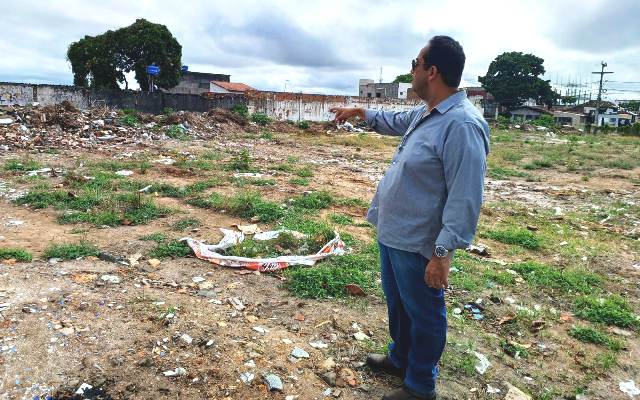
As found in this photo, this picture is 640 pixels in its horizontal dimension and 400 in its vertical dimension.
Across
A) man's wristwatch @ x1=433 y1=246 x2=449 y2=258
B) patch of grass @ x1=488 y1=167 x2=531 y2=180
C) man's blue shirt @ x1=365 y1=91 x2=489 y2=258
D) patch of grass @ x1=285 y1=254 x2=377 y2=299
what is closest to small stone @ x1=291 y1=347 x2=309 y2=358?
patch of grass @ x1=285 y1=254 x2=377 y2=299

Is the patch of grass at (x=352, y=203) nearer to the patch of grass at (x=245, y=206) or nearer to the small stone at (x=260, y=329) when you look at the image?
the patch of grass at (x=245, y=206)

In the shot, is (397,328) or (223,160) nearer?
(397,328)

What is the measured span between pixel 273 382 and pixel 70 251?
7.61 ft

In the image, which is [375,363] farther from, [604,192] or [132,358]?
[604,192]

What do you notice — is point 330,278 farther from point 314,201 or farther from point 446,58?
point 314,201

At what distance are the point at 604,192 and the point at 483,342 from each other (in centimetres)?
678

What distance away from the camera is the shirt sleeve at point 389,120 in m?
2.30

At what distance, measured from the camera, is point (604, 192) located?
8.05 meters

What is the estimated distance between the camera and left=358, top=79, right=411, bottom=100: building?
1681 inches

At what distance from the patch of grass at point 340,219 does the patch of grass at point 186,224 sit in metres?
1.45

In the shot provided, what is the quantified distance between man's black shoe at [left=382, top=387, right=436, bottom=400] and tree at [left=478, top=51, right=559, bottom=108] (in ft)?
137

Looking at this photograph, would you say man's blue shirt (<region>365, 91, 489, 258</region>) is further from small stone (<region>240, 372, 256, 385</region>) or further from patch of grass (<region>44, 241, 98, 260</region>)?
Answer: patch of grass (<region>44, 241, 98, 260</region>)

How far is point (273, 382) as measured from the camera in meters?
2.14

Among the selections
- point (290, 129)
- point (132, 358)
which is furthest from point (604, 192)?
point (290, 129)
